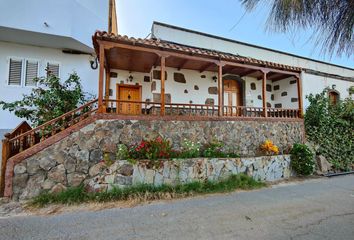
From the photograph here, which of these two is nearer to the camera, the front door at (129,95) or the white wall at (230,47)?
the front door at (129,95)

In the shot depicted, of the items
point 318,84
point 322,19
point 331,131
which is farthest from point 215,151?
point 318,84

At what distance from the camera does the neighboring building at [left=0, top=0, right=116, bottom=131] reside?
6199 millimetres

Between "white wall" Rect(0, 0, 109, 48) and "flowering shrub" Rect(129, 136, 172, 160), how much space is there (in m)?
4.64

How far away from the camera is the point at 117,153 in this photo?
16.9ft

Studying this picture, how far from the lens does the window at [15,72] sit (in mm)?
6730

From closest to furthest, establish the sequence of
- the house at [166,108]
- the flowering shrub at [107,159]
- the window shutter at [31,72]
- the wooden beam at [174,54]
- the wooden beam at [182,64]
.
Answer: the house at [166,108] → the flowering shrub at [107,159] → the wooden beam at [174,54] → the window shutter at [31,72] → the wooden beam at [182,64]

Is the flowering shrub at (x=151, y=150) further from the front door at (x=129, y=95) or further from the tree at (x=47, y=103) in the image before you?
the front door at (x=129, y=95)

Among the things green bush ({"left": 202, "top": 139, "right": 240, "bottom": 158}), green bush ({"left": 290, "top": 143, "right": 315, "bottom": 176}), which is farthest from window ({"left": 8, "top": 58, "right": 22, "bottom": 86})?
green bush ({"left": 290, "top": 143, "right": 315, "bottom": 176})

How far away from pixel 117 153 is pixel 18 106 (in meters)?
3.93

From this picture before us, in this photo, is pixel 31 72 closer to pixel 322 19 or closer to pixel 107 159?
pixel 107 159

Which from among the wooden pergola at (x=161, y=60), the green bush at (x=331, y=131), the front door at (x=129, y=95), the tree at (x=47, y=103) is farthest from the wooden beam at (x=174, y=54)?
the front door at (x=129, y=95)

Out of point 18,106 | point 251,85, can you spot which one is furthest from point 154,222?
point 251,85

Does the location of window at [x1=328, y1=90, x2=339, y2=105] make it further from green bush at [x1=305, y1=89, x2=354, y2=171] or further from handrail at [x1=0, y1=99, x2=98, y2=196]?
handrail at [x1=0, y1=99, x2=98, y2=196]

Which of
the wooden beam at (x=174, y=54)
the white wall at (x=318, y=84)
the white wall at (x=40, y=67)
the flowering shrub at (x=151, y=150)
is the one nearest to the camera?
the flowering shrub at (x=151, y=150)
